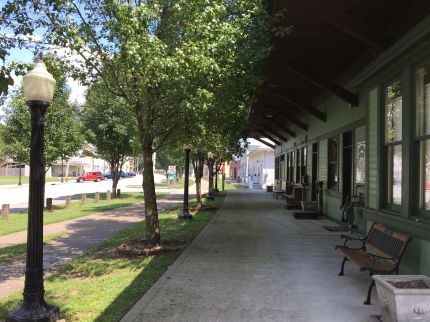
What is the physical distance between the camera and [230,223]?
1459 centimetres

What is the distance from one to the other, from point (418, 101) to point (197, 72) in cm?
331

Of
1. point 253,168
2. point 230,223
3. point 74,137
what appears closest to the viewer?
point 230,223

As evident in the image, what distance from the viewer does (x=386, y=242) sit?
6492 millimetres

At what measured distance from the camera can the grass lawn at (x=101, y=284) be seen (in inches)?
227

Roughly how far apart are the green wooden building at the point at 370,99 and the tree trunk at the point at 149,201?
12.7 feet

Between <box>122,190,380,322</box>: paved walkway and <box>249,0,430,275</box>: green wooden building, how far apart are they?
104 cm

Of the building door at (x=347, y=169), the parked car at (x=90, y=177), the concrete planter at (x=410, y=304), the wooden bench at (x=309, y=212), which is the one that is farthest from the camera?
the parked car at (x=90, y=177)

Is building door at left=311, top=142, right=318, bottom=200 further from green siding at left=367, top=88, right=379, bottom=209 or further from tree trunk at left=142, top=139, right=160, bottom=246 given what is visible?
green siding at left=367, top=88, right=379, bottom=209

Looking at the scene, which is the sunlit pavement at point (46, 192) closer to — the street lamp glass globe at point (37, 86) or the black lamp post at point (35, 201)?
the black lamp post at point (35, 201)

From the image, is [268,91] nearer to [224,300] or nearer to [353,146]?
[353,146]

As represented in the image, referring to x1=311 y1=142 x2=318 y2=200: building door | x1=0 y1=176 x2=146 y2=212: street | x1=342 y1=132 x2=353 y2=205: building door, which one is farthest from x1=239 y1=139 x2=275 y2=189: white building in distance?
x1=342 y1=132 x2=353 y2=205: building door

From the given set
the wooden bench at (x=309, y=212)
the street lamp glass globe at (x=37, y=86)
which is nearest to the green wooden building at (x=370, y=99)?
the wooden bench at (x=309, y=212)

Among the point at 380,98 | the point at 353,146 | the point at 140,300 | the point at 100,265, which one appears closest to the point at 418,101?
the point at 380,98

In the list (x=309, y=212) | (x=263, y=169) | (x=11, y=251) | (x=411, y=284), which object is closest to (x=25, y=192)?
(x=263, y=169)
